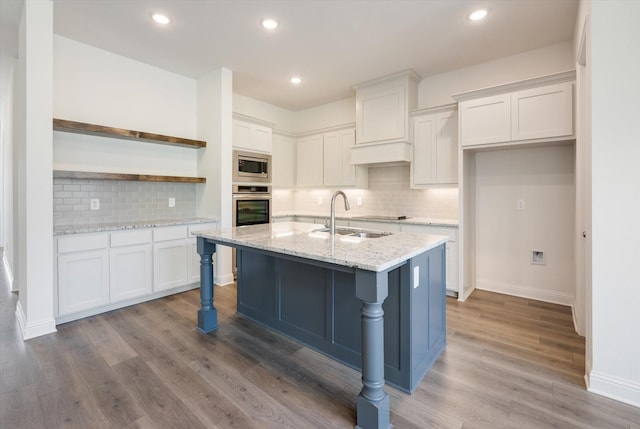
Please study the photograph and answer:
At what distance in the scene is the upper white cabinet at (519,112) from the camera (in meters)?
3.00

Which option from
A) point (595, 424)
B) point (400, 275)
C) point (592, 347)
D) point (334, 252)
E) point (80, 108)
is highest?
point (80, 108)

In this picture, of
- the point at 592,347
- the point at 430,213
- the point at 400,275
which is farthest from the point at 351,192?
the point at 592,347

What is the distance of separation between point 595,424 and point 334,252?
1.66 m

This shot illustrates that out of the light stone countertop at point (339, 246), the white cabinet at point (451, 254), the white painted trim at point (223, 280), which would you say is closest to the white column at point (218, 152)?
the white painted trim at point (223, 280)

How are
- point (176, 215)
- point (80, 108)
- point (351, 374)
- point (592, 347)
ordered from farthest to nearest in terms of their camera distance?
point (176, 215)
point (80, 108)
point (351, 374)
point (592, 347)

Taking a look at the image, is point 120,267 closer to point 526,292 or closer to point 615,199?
point 615,199

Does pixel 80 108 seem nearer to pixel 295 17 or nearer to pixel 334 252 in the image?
pixel 295 17

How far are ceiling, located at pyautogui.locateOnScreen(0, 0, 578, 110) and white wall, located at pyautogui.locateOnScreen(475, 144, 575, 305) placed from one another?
4.24 ft

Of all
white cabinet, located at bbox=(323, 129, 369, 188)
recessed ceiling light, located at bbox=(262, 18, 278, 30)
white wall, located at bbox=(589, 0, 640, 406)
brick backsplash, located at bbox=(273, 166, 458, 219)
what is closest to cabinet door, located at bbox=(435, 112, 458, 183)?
brick backsplash, located at bbox=(273, 166, 458, 219)

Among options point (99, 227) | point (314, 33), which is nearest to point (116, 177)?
point (99, 227)

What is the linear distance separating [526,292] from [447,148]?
197cm

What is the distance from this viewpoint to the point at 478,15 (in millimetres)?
2812

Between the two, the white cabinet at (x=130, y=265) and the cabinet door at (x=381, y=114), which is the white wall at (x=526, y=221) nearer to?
the cabinet door at (x=381, y=114)

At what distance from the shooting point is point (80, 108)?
3395 millimetres
